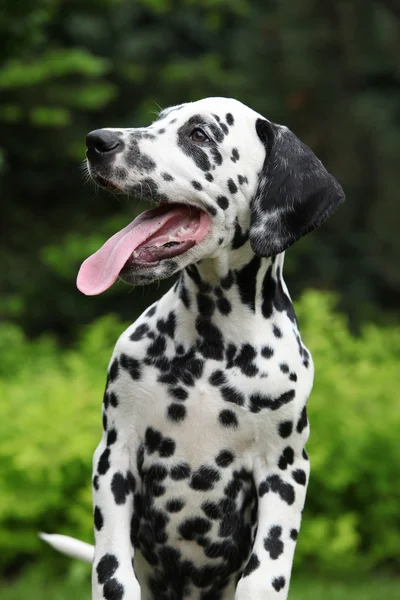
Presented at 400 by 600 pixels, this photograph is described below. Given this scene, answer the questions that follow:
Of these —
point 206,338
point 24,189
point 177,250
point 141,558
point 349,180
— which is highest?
point 177,250

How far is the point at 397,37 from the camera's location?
39.5 feet

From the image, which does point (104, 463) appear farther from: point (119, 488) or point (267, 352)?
point (267, 352)

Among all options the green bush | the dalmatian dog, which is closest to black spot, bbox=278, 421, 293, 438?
the dalmatian dog

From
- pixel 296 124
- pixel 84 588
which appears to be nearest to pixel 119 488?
pixel 84 588

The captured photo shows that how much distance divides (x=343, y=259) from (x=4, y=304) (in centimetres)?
455

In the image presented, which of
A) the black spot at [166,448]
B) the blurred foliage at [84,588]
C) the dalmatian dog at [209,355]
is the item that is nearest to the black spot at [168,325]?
the dalmatian dog at [209,355]

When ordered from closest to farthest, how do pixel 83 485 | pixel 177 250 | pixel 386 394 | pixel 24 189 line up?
pixel 177 250 → pixel 83 485 → pixel 386 394 → pixel 24 189

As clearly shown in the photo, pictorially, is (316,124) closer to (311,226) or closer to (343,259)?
(343,259)

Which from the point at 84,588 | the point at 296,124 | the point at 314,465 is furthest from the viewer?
the point at 296,124

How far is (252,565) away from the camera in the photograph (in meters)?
3.35

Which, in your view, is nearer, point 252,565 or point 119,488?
point 252,565

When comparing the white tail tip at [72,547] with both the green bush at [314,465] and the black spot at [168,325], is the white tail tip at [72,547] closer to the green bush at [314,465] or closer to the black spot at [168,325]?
the black spot at [168,325]

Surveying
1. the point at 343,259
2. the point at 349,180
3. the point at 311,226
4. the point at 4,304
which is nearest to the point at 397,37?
the point at 349,180

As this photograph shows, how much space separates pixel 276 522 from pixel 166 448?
45 cm
